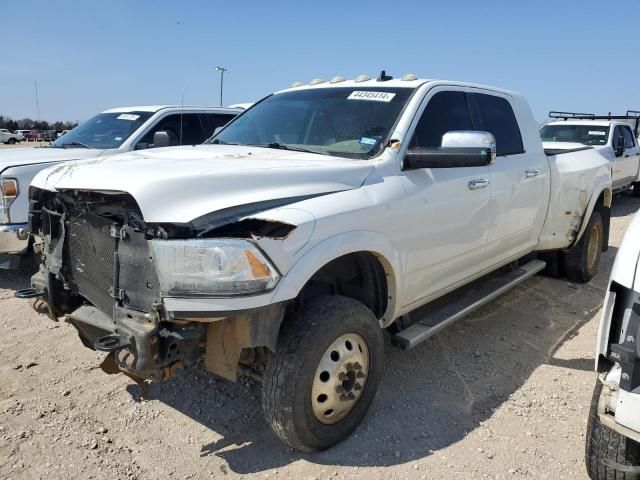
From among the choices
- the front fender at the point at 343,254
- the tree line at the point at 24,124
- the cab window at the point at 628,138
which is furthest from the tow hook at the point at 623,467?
the tree line at the point at 24,124

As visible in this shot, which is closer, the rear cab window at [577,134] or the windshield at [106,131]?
the windshield at [106,131]

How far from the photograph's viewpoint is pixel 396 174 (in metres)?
3.25

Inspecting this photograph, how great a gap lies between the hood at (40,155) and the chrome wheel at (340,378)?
4.19 meters

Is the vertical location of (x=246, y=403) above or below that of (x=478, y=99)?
below

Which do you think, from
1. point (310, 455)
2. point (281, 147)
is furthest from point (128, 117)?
point (310, 455)

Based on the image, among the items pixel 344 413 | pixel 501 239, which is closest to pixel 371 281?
pixel 344 413

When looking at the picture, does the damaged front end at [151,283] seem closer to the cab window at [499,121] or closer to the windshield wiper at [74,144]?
the cab window at [499,121]

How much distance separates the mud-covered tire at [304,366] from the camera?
8.70ft

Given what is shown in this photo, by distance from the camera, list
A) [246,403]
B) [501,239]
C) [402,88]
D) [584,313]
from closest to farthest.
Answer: [246,403]
[402,88]
[501,239]
[584,313]

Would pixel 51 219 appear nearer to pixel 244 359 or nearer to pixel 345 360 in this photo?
pixel 244 359

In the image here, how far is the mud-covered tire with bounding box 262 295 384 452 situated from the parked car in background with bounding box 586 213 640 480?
1.18m

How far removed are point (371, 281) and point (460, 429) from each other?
1.01 metres

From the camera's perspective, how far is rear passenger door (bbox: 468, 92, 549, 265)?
423cm

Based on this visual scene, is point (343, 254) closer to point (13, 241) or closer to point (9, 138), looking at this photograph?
point (13, 241)
